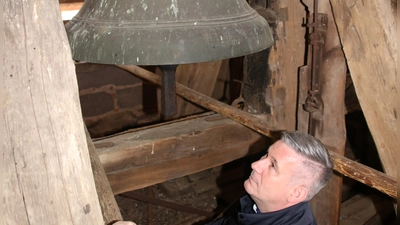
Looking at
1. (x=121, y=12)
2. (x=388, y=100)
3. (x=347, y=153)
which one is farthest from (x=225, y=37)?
(x=347, y=153)

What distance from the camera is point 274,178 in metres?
1.39

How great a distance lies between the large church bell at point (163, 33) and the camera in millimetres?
939

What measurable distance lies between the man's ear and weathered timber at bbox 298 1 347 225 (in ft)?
2.16

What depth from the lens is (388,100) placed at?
171 cm

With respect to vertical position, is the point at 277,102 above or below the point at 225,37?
below

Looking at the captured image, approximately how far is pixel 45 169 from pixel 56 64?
0.18 meters

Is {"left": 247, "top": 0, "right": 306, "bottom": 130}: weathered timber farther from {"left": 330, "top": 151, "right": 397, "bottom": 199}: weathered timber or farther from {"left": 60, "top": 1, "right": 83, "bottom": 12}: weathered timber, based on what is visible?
{"left": 60, "top": 1, "right": 83, "bottom": 12}: weathered timber

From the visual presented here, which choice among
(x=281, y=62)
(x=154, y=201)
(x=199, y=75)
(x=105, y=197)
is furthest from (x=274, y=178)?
(x=199, y=75)

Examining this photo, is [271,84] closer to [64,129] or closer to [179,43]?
[179,43]

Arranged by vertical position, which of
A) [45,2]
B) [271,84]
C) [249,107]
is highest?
[45,2]

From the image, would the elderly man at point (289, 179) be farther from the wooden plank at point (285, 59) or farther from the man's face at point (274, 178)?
the wooden plank at point (285, 59)

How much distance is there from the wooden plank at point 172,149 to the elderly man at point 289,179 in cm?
63

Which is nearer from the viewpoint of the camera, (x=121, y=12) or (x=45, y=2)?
(x=45, y=2)

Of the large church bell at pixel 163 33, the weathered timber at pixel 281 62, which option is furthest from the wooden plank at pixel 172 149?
the large church bell at pixel 163 33
